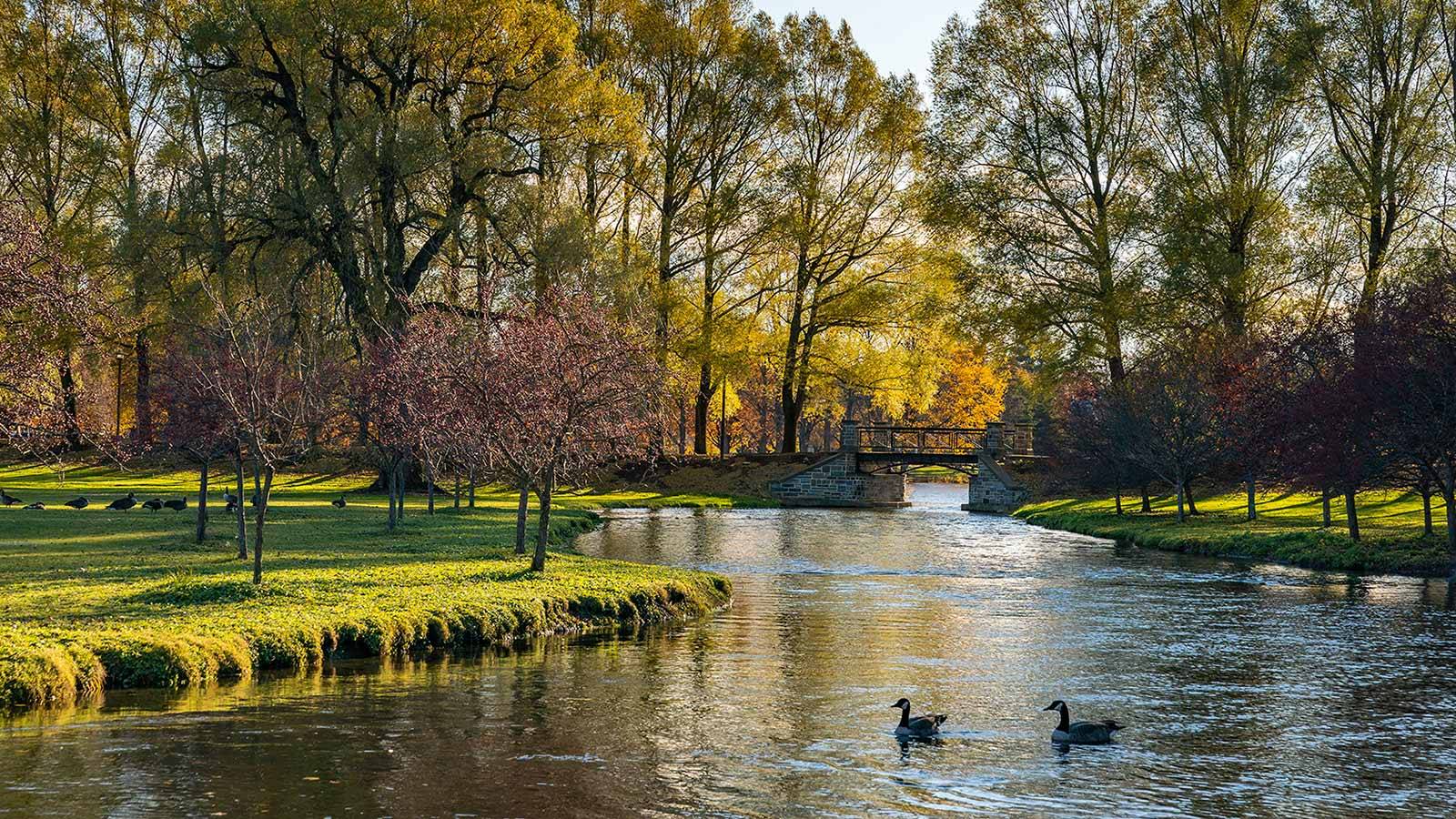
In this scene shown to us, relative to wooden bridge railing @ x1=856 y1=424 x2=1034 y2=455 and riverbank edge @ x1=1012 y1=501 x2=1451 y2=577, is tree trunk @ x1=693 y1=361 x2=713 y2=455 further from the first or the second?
riverbank edge @ x1=1012 y1=501 x2=1451 y2=577

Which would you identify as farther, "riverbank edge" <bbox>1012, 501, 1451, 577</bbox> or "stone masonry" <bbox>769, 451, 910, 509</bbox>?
"stone masonry" <bbox>769, 451, 910, 509</bbox>

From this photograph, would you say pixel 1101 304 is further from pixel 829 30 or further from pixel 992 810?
pixel 992 810

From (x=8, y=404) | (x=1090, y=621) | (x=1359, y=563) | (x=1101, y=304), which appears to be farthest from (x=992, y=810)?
(x=1101, y=304)

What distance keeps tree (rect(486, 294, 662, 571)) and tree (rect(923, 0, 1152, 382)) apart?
35205mm

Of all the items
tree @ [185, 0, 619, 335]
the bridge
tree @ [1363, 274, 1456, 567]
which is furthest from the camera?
the bridge

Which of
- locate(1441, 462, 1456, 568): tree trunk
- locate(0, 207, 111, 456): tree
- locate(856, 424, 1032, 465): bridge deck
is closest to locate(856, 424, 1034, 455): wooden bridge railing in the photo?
locate(856, 424, 1032, 465): bridge deck

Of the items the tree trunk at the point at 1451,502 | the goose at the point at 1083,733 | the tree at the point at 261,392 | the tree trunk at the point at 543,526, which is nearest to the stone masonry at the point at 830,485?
the tree at the point at 261,392

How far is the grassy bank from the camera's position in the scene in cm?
3950

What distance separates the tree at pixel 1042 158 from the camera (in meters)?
63.9

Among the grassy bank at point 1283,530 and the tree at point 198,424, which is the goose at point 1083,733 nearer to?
the tree at point 198,424

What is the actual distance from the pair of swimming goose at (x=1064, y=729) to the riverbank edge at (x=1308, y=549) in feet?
78.3

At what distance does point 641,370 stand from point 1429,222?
39.6 meters

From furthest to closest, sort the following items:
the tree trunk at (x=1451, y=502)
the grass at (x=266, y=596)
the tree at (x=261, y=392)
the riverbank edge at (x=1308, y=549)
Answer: the riverbank edge at (x=1308, y=549) < the tree trunk at (x=1451, y=502) < the tree at (x=261, y=392) < the grass at (x=266, y=596)

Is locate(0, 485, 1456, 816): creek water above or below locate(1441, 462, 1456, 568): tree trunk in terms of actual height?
below
